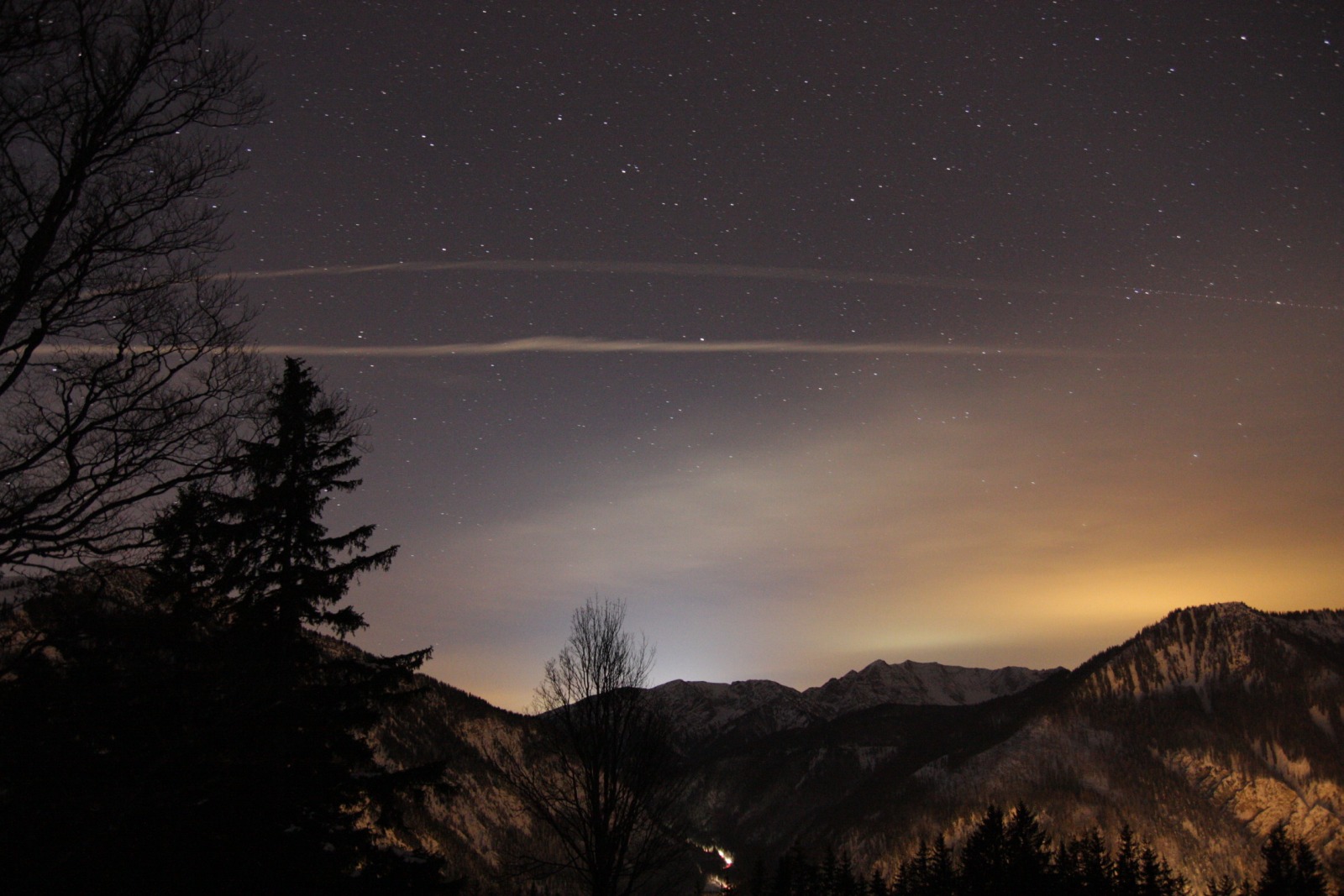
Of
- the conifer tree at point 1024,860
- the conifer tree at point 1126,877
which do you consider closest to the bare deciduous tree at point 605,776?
the conifer tree at point 1024,860

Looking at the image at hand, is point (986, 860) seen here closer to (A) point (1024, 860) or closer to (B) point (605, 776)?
(A) point (1024, 860)

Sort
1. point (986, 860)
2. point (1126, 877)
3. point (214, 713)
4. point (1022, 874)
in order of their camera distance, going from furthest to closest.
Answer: point (1126, 877) < point (986, 860) < point (1022, 874) < point (214, 713)

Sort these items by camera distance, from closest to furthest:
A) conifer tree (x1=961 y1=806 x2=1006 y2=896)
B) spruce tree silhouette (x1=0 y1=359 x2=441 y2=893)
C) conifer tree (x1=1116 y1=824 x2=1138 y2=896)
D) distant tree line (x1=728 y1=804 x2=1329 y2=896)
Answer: spruce tree silhouette (x1=0 y1=359 x2=441 y2=893) < distant tree line (x1=728 y1=804 x2=1329 y2=896) < conifer tree (x1=961 y1=806 x2=1006 y2=896) < conifer tree (x1=1116 y1=824 x2=1138 y2=896)

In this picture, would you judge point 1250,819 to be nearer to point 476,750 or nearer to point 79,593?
point 476,750

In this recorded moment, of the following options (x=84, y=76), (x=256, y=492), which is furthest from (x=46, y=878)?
(x=256, y=492)

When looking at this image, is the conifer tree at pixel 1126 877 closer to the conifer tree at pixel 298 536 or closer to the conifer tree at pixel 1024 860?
the conifer tree at pixel 1024 860

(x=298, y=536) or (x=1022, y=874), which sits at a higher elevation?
(x=298, y=536)

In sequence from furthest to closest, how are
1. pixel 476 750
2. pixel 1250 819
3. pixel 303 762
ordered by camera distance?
pixel 1250 819 → pixel 476 750 → pixel 303 762

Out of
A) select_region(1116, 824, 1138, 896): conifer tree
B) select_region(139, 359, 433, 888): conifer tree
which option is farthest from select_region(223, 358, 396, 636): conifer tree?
select_region(1116, 824, 1138, 896): conifer tree

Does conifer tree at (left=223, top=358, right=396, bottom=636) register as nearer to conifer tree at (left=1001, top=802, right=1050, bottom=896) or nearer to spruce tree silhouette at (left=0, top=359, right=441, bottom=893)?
spruce tree silhouette at (left=0, top=359, right=441, bottom=893)

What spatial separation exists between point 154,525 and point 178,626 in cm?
94

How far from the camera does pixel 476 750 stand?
143 meters

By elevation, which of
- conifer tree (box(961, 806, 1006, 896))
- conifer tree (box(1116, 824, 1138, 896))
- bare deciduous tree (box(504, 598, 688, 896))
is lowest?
conifer tree (box(1116, 824, 1138, 896))

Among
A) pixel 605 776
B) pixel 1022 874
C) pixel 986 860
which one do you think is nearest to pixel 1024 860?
pixel 1022 874
